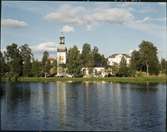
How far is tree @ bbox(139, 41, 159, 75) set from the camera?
31766 mm

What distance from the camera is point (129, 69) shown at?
30.1m

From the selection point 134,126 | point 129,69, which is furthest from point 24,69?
point 134,126

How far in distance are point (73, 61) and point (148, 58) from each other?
34.6 feet

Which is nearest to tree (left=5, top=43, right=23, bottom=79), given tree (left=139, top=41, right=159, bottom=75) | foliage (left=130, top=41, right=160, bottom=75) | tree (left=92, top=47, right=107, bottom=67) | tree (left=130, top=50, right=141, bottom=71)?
tree (left=92, top=47, right=107, bottom=67)

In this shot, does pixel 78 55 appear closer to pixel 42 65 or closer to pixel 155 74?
pixel 42 65

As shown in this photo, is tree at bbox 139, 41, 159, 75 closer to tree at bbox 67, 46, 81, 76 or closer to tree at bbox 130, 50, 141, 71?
tree at bbox 130, 50, 141, 71

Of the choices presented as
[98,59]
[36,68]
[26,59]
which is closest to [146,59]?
[98,59]

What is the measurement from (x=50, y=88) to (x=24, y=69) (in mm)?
3238

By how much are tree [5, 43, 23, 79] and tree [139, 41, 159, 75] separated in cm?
1033

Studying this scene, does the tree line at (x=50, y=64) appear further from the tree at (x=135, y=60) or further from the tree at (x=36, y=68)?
the tree at (x=135, y=60)

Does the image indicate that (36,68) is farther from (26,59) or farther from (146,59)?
(146,59)

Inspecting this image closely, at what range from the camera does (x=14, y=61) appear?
28281 mm

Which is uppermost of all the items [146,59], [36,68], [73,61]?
[146,59]

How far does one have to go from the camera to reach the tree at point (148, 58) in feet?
104
